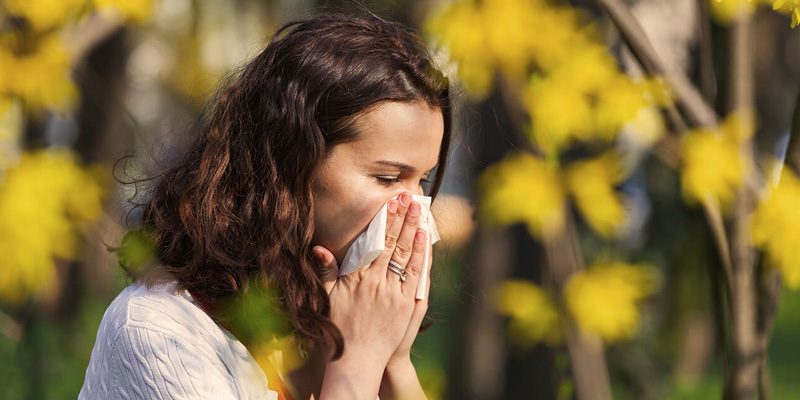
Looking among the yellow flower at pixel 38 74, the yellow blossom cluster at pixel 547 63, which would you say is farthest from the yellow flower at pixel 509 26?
the yellow flower at pixel 38 74

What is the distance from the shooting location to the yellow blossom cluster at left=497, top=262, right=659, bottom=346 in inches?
108

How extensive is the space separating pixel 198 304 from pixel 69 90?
55.3 inches

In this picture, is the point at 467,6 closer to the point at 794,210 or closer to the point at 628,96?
the point at 628,96

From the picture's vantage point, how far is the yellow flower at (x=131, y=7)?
2.43m

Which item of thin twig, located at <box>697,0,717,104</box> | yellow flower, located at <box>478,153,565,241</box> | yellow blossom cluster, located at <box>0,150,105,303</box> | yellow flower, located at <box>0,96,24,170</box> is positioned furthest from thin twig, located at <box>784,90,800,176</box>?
yellow flower, located at <box>0,96,24,170</box>

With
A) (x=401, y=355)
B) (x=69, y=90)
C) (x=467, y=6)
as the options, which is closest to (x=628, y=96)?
(x=467, y=6)

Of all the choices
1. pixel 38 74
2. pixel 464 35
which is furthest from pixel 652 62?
pixel 38 74

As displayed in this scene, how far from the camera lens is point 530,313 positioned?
306cm

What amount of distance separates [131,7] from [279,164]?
2.58 ft

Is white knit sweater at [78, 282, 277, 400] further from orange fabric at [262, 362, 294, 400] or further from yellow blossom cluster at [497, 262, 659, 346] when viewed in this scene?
yellow blossom cluster at [497, 262, 659, 346]

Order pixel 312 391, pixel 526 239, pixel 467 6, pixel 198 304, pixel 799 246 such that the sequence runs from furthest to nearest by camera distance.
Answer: pixel 526 239, pixel 467 6, pixel 799 246, pixel 312 391, pixel 198 304

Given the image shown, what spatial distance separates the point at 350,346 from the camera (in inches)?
70.8

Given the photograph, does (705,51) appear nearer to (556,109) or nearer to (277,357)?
(556,109)

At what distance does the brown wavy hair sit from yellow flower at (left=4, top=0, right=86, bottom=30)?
0.76m
